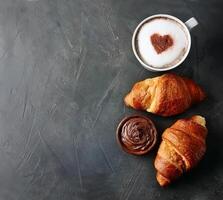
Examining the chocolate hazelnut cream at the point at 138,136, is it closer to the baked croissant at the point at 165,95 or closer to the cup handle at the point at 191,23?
the baked croissant at the point at 165,95

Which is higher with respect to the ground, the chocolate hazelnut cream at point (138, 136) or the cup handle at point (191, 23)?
the cup handle at point (191, 23)

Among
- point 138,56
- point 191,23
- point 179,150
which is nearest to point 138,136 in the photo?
point 179,150

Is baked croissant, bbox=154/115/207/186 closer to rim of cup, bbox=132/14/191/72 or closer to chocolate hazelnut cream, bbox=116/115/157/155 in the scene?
chocolate hazelnut cream, bbox=116/115/157/155

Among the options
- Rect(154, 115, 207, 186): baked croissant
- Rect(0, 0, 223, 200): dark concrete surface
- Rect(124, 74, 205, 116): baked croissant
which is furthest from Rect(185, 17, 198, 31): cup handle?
Rect(154, 115, 207, 186): baked croissant

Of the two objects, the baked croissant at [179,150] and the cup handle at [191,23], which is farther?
the cup handle at [191,23]

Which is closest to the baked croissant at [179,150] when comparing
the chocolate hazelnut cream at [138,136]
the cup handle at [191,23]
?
the chocolate hazelnut cream at [138,136]

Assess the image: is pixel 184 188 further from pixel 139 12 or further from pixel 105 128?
pixel 139 12
